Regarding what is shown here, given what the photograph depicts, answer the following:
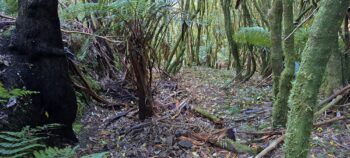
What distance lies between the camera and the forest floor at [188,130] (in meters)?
2.89

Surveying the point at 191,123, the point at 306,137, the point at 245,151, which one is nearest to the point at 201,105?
the point at 191,123

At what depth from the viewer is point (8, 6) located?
11.9 feet

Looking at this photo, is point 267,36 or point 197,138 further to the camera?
point 267,36

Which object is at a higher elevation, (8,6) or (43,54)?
(8,6)

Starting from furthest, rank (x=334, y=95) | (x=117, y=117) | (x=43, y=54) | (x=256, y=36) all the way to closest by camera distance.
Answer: (x=256, y=36) < (x=117, y=117) < (x=334, y=95) < (x=43, y=54)

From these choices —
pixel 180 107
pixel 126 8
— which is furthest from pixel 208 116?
pixel 126 8

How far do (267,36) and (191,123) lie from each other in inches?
72.4

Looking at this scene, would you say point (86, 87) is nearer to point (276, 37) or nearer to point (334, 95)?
point (276, 37)

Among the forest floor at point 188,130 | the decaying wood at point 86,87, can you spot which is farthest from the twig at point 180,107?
the decaying wood at point 86,87

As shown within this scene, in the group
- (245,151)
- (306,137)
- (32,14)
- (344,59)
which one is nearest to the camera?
(306,137)

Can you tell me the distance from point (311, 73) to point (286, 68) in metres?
1.29

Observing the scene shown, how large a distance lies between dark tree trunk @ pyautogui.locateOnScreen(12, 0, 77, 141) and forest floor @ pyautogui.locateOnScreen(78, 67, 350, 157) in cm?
45

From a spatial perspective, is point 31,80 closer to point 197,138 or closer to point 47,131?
point 47,131

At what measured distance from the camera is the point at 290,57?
9.48 feet
